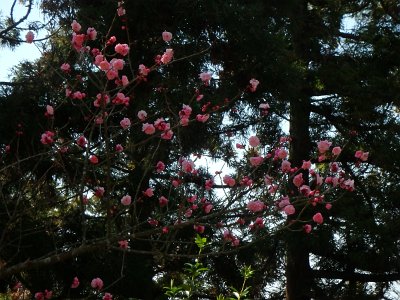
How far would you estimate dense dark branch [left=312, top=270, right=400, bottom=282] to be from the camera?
22.1ft

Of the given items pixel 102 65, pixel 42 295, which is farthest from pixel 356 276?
pixel 102 65

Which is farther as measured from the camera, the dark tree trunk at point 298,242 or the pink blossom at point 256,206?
the dark tree trunk at point 298,242

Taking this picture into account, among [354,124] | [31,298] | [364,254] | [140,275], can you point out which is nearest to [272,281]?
[364,254]

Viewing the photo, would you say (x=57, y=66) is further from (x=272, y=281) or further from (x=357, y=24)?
(x=357, y=24)

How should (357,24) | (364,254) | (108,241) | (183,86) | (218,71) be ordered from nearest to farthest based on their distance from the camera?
(108,241) < (183,86) < (218,71) < (364,254) < (357,24)

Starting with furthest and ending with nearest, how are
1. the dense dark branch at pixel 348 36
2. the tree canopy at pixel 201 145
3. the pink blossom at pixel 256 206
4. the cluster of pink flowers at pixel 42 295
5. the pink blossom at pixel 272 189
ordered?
1. the dense dark branch at pixel 348 36
2. the cluster of pink flowers at pixel 42 295
3. the tree canopy at pixel 201 145
4. the pink blossom at pixel 272 189
5. the pink blossom at pixel 256 206

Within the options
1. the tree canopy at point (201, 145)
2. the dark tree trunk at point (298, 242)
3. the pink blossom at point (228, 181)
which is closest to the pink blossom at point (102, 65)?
the tree canopy at point (201, 145)

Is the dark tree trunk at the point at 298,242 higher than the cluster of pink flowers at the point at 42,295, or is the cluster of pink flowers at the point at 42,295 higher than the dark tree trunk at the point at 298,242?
the dark tree trunk at the point at 298,242

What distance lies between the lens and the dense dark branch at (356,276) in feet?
22.1

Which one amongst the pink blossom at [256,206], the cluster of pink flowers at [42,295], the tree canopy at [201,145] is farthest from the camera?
the cluster of pink flowers at [42,295]

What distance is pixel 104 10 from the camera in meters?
5.04

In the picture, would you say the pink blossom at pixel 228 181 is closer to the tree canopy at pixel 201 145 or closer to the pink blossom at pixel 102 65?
the tree canopy at pixel 201 145

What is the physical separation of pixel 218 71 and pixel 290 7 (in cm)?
104

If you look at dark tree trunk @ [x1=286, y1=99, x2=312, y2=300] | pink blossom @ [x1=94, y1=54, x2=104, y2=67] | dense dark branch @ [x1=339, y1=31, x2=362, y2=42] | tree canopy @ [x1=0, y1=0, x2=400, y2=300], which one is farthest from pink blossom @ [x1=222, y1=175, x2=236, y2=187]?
dense dark branch @ [x1=339, y1=31, x2=362, y2=42]
